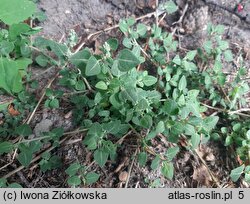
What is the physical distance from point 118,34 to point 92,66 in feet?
2.62

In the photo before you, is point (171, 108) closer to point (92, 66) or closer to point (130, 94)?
point (130, 94)

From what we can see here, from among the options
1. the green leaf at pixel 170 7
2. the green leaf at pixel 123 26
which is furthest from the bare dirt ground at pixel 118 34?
the green leaf at pixel 123 26

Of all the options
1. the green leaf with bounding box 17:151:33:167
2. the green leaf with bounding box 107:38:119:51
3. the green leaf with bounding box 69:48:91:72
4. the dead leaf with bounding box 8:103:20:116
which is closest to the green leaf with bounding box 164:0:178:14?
the green leaf with bounding box 107:38:119:51

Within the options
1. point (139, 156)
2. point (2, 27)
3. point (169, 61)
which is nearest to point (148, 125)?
point (139, 156)

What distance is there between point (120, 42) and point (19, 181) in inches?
41.1

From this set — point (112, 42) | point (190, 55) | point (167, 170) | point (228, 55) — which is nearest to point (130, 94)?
point (112, 42)

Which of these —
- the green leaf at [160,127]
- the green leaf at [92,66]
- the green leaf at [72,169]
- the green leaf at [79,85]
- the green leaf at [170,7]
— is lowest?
the green leaf at [72,169]

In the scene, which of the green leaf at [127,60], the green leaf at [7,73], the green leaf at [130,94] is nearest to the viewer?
the green leaf at [127,60]

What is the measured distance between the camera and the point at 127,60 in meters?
1.50

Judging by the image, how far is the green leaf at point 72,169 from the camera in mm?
1751

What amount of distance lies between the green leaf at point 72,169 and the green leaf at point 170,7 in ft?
3.74

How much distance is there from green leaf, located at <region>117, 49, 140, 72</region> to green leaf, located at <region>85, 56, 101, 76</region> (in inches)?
4.2

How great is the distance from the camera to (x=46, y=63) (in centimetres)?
208

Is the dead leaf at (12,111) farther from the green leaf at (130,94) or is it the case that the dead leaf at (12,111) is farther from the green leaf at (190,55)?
the green leaf at (190,55)
